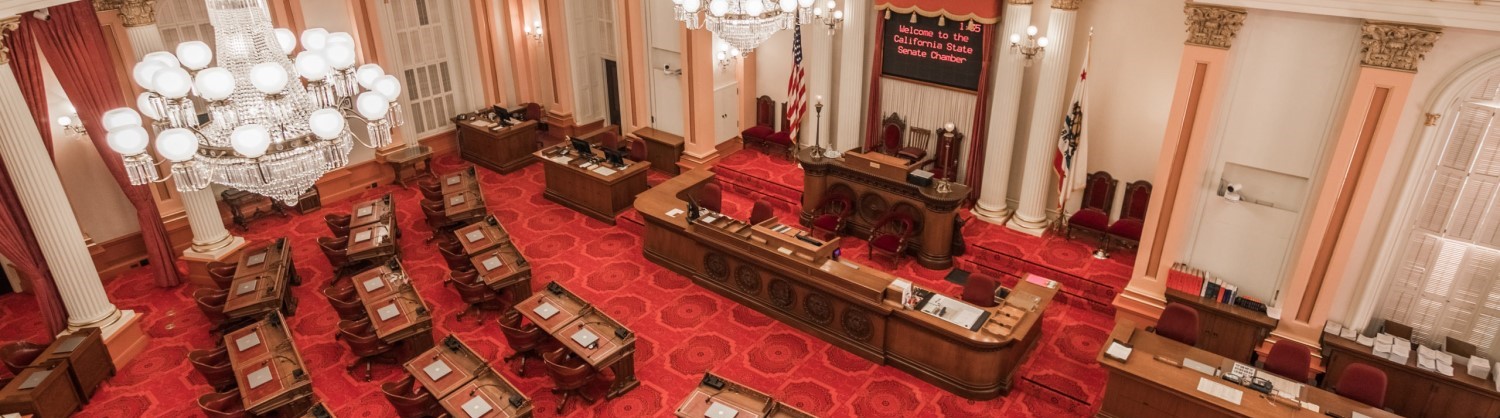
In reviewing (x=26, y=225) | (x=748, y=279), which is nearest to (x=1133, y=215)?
(x=748, y=279)

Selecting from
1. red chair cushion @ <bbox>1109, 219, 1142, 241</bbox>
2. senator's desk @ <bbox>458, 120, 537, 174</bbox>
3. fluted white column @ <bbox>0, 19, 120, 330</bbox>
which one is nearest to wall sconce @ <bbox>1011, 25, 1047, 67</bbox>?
red chair cushion @ <bbox>1109, 219, 1142, 241</bbox>

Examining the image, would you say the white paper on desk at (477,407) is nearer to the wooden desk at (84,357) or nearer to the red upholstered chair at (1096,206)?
the wooden desk at (84,357)

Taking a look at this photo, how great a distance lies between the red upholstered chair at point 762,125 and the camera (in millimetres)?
13508

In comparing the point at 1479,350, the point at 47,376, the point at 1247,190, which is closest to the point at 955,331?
the point at 1247,190

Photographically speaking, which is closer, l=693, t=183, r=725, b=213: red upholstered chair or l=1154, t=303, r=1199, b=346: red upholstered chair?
l=1154, t=303, r=1199, b=346: red upholstered chair

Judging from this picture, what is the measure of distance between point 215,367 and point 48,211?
2221 mm

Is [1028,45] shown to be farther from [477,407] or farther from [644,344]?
[477,407]

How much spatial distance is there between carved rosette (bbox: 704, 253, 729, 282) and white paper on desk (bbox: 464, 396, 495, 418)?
343 centimetres

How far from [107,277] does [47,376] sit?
3.43 m

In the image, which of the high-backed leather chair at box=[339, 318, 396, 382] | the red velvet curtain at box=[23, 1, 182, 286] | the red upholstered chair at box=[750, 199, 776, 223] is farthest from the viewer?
the red upholstered chair at box=[750, 199, 776, 223]

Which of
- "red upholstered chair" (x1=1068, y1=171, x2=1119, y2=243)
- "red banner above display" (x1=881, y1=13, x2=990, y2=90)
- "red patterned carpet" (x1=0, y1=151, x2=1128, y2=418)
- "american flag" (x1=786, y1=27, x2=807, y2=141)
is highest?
"red banner above display" (x1=881, y1=13, x2=990, y2=90)

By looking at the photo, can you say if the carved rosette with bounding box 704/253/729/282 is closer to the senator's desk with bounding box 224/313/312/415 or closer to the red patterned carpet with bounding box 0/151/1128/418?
the red patterned carpet with bounding box 0/151/1128/418

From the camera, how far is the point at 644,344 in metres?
8.90

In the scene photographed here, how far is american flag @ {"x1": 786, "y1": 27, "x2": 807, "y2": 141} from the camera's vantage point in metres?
12.1
